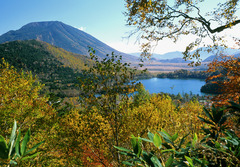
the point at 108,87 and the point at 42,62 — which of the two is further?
the point at 42,62

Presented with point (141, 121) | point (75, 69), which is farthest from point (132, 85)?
point (75, 69)

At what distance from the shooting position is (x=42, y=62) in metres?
148

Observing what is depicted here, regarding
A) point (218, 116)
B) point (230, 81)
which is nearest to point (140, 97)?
point (230, 81)

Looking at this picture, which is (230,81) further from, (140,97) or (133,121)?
(140,97)

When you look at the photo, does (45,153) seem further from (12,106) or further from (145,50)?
(145,50)

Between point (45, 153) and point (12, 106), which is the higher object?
point (12, 106)

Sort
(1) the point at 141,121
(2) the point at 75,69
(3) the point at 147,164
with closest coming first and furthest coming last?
(3) the point at 147,164
(1) the point at 141,121
(2) the point at 75,69

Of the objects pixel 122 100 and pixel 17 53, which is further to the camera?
pixel 17 53

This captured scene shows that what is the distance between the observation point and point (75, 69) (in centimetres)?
16125

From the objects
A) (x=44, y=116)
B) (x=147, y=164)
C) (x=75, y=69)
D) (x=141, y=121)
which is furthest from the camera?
(x=75, y=69)

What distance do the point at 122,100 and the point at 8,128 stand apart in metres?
A: 7.55

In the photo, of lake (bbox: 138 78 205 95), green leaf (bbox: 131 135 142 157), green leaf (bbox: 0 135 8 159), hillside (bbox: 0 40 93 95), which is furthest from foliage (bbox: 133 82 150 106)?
lake (bbox: 138 78 205 95)

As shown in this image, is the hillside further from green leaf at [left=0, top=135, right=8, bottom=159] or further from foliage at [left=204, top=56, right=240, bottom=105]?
green leaf at [left=0, top=135, right=8, bottom=159]

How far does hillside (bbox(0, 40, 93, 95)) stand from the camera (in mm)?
124125
